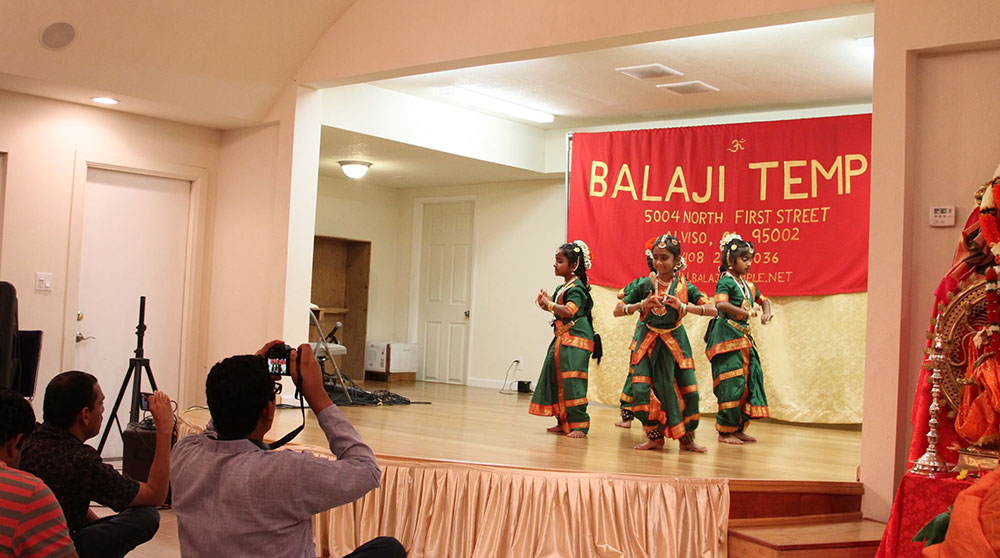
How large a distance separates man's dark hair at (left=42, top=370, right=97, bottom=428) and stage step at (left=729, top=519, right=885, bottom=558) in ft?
9.19

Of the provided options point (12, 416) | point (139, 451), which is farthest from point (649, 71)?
point (12, 416)

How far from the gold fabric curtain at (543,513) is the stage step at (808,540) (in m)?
0.10

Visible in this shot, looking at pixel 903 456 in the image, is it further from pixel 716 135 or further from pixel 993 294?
pixel 716 135

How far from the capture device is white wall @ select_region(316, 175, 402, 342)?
10320 mm

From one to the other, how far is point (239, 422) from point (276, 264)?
4831 millimetres

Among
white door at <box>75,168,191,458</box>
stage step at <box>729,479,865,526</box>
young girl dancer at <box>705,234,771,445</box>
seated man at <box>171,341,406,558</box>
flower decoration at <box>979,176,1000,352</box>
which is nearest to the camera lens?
seated man at <box>171,341,406,558</box>

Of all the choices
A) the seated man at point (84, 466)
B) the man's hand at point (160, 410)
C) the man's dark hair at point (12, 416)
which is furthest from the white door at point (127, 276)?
the man's dark hair at point (12, 416)

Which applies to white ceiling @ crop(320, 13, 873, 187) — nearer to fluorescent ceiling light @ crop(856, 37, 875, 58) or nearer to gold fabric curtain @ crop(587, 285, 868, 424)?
fluorescent ceiling light @ crop(856, 37, 875, 58)

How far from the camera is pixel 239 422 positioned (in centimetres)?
240

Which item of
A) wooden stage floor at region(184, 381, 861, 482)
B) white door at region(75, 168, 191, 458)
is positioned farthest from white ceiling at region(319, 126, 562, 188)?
wooden stage floor at region(184, 381, 861, 482)

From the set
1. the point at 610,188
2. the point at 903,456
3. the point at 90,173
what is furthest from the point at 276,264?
the point at 903,456

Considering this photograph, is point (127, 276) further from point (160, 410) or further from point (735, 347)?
point (160, 410)

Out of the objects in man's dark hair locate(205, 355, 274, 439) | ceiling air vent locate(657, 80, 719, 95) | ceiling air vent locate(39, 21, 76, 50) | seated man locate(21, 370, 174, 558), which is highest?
ceiling air vent locate(657, 80, 719, 95)

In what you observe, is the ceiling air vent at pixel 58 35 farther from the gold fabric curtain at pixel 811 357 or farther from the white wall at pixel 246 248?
the gold fabric curtain at pixel 811 357
